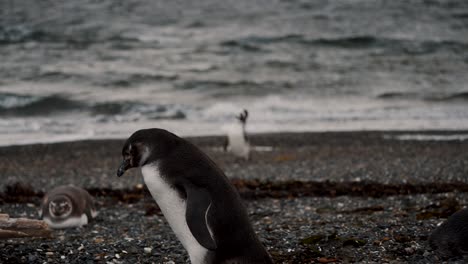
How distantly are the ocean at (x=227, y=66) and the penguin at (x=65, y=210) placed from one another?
720 cm

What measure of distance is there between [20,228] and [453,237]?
3.27 m

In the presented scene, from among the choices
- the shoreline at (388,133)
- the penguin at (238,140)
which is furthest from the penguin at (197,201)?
the shoreline at (388,133)

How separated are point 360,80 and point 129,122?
29.1 ft

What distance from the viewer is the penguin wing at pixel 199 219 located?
418 cm

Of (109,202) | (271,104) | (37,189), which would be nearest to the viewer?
(109,202)

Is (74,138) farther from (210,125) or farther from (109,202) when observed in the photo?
(109,202)

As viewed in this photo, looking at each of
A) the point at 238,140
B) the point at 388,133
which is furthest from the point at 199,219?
the point at 388,133

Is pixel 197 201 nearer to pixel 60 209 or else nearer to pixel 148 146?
pixel 148 146

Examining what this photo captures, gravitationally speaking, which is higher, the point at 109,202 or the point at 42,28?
the point at 42,28

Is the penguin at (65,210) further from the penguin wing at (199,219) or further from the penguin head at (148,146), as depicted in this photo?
the penguin wing at (199,219)

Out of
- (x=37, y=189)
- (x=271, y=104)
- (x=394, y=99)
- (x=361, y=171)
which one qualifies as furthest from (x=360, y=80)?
(x=37, y=189)

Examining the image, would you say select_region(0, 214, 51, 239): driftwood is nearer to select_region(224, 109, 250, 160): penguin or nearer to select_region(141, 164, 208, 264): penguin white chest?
select_region(141, 164, 208, 264): penguin white chest

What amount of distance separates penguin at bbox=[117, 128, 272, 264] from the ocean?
33.7 feet

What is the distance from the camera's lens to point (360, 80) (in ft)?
74.5
